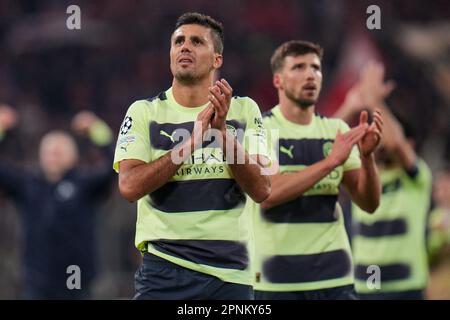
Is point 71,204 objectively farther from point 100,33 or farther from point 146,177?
point 100,33

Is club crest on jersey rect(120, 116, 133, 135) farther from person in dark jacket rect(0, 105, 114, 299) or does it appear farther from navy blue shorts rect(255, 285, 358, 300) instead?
person in dark jacket rect(0, 105, 114, 299)

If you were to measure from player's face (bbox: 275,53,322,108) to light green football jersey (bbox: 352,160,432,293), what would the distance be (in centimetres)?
199

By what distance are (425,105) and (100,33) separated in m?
5.85

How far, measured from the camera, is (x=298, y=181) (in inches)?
253

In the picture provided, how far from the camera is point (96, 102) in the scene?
15844 mm

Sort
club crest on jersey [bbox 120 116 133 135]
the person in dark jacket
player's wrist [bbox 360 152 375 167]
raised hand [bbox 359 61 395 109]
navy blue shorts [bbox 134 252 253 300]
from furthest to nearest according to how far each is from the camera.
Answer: the person in dark jacket → raised hand [bbox 359 61 395 109] → player's wrist [bbox 360 152 375 167] → club crest on jersey [bbox 120 116 133 135] → navy blue shorts [bbox 134 252 253 300]

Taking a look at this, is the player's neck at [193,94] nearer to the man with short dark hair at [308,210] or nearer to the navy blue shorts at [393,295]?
the man with short dark hair at [308,210]

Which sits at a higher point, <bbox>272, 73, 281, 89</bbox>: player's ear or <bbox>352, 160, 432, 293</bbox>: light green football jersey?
<bbox>272, 73, 281, 89</bbox>: player's ear

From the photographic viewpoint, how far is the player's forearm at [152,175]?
17.0 feet

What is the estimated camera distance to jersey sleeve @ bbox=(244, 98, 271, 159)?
5.53m

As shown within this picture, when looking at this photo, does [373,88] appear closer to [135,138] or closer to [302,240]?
[302,240]

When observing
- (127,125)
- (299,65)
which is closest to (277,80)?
(299,65)

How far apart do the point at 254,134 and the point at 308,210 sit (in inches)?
52.3

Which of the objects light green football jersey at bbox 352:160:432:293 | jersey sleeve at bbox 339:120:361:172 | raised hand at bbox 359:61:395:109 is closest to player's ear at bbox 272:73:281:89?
jersey sleeve at bbox 339:120:361:172
